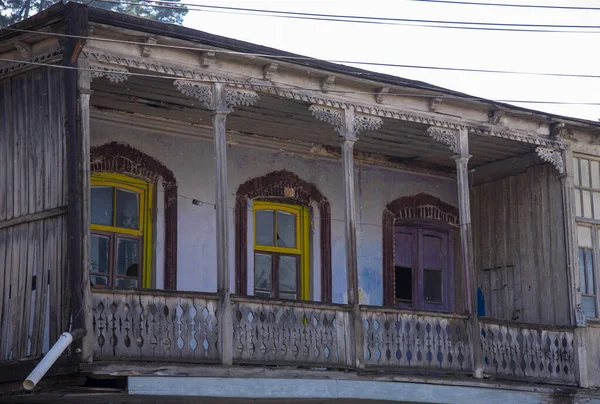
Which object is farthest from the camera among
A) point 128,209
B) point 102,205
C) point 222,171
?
point 128,209

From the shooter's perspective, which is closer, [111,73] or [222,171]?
[111,73]

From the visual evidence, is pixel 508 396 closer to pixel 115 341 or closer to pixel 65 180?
pixel 115 341

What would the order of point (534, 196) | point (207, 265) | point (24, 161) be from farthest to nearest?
point (534, 196) → point (207, 265) → point (24, 161)

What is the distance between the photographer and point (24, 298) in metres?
13.6

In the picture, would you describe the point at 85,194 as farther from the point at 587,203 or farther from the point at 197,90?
the point at 587,203

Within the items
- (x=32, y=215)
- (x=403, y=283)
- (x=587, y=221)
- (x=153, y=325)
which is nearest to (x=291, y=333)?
(x=153, y=325)

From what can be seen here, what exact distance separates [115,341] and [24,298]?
1.21 m

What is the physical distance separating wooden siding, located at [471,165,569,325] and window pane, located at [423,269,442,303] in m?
0.66

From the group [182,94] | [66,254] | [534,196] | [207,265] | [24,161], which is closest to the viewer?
[66,254]

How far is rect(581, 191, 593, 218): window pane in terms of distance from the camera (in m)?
18.2

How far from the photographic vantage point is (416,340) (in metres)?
15.8

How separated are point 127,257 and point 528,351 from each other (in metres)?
5.76

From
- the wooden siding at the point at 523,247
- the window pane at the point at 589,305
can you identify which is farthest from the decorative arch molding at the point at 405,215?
the window pane at the point at 589,305

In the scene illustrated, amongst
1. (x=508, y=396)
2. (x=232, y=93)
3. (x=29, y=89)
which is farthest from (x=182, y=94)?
(x=508, y=396)
